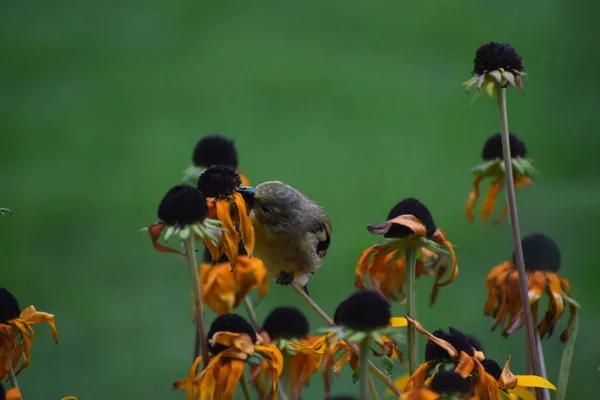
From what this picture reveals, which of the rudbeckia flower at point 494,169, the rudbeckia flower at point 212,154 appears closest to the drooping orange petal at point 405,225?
the rudbeckia flower at point 494,169

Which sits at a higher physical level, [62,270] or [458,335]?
[458,335]

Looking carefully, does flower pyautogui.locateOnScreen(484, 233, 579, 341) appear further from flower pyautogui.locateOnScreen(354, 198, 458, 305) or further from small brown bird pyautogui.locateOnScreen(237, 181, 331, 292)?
small brown bird pyautogui.locateOnScreen(237, 181, 331, 292)

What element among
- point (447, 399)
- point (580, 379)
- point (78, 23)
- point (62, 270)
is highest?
point (78, 23)

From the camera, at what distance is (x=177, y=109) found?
3.28 meters

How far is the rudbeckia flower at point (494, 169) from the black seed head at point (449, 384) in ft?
1.27

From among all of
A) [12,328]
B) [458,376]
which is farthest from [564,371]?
[12,328]

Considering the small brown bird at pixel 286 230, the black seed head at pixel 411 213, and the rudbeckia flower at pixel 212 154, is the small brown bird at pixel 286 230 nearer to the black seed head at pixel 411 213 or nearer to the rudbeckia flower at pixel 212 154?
the black seed head at pixel 411 213

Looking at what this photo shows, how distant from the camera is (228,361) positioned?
67 centimetres

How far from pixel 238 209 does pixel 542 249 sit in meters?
0.34

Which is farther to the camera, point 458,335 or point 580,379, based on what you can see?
point 580,379

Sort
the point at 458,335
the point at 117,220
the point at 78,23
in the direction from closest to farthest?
the point at 458,335 → the point at 117,220 → the point at 78,23

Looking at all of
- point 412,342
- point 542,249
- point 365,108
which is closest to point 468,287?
point 365,108

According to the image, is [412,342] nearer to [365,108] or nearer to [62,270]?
[62,270]

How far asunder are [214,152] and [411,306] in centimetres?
46
